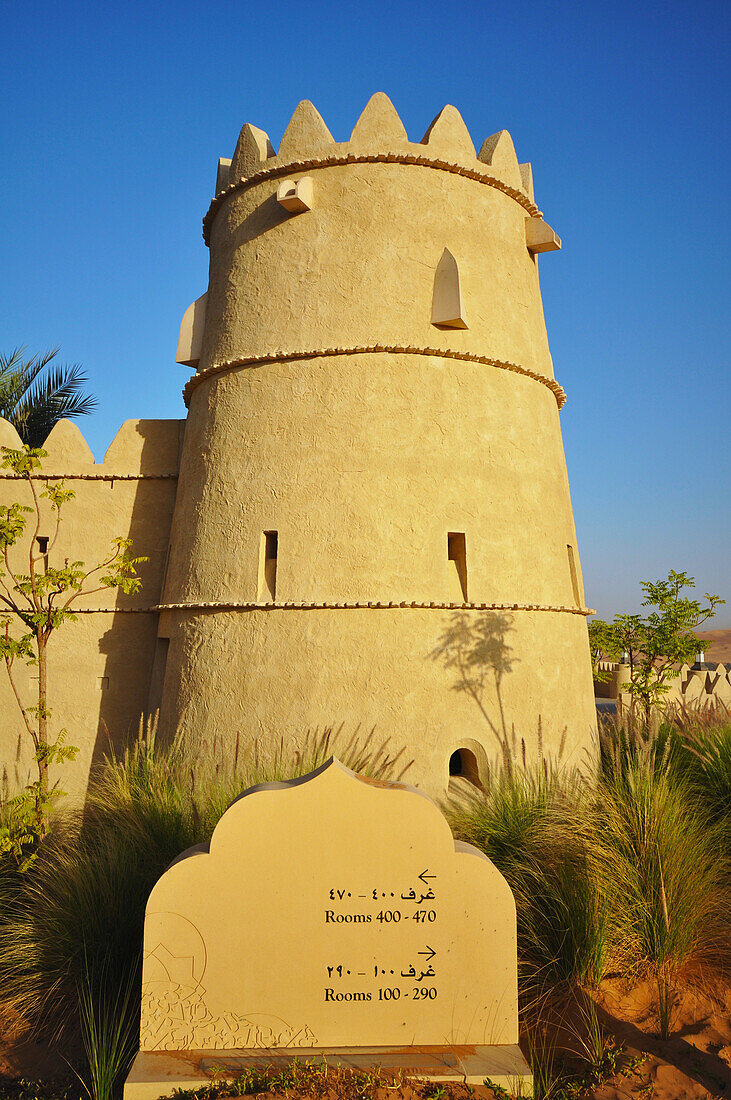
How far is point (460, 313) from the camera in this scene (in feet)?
28.1

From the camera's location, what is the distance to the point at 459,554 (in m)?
8.52

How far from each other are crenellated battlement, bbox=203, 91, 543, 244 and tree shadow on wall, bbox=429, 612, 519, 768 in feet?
18.3

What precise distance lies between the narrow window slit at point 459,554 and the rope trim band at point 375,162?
4.58 m

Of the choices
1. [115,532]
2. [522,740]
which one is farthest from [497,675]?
[115,532]

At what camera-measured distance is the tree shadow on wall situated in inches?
318

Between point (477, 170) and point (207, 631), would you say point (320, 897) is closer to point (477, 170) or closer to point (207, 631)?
point (207, 631)

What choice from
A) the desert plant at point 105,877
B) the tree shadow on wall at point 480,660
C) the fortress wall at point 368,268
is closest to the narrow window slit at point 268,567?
the desert plant at point 105,877

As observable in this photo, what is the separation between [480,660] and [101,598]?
5.38 m

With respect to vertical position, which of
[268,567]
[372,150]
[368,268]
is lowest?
[268,567]

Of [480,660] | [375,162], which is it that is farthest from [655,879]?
[375,162]

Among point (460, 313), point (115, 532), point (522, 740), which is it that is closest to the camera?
point (522, 740)

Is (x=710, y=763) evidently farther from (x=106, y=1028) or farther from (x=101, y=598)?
(x=101, y=598)

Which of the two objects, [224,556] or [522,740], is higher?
[224,556]

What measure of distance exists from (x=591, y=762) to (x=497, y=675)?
70.6 inches
